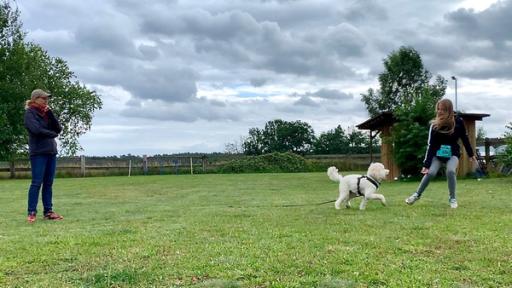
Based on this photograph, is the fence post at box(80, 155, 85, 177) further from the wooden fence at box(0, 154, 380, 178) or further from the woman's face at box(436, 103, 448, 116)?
the woman's face at box(436, 103, 448, 116)

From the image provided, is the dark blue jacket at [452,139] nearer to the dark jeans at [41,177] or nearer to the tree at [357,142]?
the dark jeans at [41,177]

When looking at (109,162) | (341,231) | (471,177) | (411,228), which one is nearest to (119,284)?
(341,231)

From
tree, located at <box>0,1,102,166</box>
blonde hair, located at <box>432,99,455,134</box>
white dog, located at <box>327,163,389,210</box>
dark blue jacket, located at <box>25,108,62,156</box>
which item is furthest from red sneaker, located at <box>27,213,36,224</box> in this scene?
tree, located at <box>0,1,102,166</box>

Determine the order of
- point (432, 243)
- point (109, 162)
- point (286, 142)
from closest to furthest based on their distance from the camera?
1. point (432, 243)
2. point (109, 162)
3. point (286, 142)

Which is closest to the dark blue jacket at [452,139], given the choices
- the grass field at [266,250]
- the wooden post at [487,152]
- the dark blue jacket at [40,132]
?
the grass field at [266,250]

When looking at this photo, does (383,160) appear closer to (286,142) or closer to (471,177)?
(471,177)

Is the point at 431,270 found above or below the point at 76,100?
below

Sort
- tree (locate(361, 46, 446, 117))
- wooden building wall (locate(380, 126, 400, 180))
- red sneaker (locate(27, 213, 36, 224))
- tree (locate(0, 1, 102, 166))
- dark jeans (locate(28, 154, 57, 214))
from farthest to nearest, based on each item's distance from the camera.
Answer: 1. tree (locate(361, 46, 446, 117))
2. tree (locate(0, 1, 102, 166))
3. wooden building wall (locate(380, 126, 400, 180))
4. dark jeans (locate(28, 154, 57, 214))
5. red sneaker (locate(27, 213, 36, 224))

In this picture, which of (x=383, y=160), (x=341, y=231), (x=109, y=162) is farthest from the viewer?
(x=109, y=162)

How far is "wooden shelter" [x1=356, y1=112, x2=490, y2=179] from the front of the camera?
1981cm

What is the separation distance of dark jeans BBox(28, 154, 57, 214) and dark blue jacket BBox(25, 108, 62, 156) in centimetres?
11

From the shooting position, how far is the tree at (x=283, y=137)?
161 ft

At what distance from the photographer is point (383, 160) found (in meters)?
21.9

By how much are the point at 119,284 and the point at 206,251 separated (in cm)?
120
